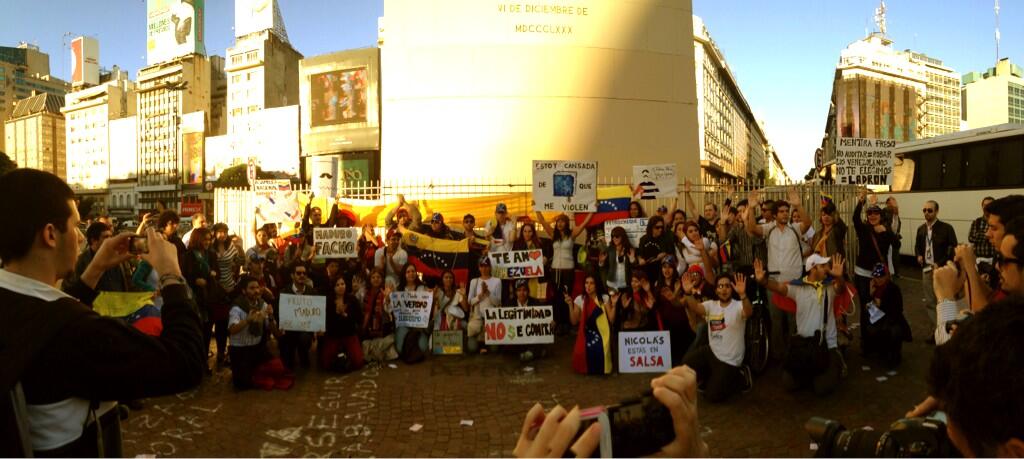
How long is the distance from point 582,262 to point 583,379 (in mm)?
2262

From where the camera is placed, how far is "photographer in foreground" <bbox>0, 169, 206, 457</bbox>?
1556 millimetres

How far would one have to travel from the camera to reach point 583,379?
7531 millimetres

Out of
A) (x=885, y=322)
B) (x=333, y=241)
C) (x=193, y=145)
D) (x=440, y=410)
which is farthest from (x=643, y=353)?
(x=193, y=145)

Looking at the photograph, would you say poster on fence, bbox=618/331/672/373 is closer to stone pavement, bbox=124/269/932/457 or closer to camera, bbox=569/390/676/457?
stone pavement, bbox=124/269/932/457

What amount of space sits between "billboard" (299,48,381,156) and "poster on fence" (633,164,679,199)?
28760 millimetres

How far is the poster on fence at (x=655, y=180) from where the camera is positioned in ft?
37.2

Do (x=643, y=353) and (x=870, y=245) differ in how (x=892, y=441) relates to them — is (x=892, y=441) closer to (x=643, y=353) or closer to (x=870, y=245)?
(x=643, y=353)

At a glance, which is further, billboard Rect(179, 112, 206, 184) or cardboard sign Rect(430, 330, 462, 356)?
billboard Rect(179, 112, 206, 184)

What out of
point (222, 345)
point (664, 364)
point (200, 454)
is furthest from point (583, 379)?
point (222, 345)

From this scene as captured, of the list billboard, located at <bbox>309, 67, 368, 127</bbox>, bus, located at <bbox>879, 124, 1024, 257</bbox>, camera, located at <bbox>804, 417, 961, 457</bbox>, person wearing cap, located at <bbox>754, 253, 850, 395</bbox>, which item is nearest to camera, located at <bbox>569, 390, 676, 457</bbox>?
camera, located at <bbox>804, 417, 961, 457</bbox>

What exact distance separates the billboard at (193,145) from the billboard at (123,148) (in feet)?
57.5

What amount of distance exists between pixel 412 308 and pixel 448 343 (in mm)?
740

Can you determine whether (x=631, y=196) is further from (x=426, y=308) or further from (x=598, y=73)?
(x=598, y=73)

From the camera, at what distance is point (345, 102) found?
38.2 metres
